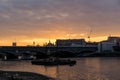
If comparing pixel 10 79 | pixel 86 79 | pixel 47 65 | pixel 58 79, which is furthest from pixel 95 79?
pixel 47 65

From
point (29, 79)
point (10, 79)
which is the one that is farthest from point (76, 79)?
point (10, 79)

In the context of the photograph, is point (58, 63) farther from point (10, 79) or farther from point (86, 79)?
point (10, 79)

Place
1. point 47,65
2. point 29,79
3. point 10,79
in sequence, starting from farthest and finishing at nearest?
point 47,65 < point 29,79 < point 10,79

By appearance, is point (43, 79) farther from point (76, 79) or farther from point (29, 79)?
point (76, 79)

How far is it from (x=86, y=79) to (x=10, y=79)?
864 inches

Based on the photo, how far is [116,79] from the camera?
80250 mm

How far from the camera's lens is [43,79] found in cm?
7344

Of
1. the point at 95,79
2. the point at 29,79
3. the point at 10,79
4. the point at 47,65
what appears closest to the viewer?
the point at 10,79

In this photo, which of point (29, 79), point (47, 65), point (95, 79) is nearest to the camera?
point (29, 79)

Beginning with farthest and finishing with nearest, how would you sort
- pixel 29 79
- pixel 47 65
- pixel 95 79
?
pixel 47 65 < pixel 95 79 < pixel 29 79

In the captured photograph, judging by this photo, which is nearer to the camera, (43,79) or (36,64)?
(43,79)

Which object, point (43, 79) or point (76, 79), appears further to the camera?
point (76, 79)

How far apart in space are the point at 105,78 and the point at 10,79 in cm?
2557

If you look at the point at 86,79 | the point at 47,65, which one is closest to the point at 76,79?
the point at 86,79
